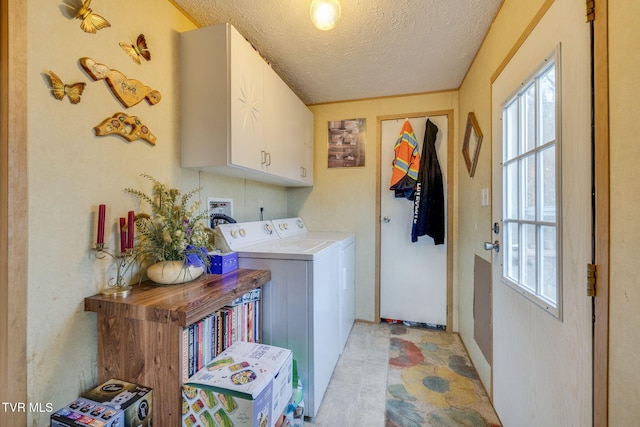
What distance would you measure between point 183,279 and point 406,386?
5.12ft

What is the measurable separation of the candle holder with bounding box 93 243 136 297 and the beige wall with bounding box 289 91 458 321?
6.01 ft

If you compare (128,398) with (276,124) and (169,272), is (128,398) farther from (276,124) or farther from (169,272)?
(276,124)

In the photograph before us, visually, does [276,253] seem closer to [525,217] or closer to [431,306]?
[525,217]

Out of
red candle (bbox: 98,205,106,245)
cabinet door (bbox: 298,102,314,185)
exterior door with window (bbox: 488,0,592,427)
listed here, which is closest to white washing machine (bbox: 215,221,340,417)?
red candle (bbox: 98,205,106,245)

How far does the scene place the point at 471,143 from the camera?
6.48 ft

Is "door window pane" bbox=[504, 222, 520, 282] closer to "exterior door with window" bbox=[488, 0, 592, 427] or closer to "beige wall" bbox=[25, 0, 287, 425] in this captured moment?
"exterior door with window" bbox=[488, 0, 592, 427]

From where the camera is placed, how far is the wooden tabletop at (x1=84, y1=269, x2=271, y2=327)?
36.2 inches

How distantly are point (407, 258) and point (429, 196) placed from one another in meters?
0.66

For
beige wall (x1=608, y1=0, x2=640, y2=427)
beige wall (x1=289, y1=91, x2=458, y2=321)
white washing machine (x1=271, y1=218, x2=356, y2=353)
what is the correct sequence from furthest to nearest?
beige wall (x1=289, y1=91, x2=458, y2=321) < white washing machine (x1=271, y1=218, x2=356, y2=353) < beige wall (x1=608, y1=0, x2=640, y2=427)

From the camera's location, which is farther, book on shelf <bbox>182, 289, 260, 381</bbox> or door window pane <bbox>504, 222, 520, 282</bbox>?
door window pane <bbox>504, 222, 520, 282</bbox>

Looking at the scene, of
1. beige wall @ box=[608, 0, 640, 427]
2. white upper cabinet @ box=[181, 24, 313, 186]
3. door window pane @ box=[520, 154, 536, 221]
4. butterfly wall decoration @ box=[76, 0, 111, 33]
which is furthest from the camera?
white upper cabinet @ box=[181, 24, 313, 186]

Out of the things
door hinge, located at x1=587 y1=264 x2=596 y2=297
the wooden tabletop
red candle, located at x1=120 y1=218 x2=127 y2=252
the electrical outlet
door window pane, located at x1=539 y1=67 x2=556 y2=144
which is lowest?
the wooden tabletop

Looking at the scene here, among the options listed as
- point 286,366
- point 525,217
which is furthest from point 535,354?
point 286,366

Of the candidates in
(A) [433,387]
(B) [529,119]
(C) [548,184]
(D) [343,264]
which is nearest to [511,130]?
(B) [529,119]
